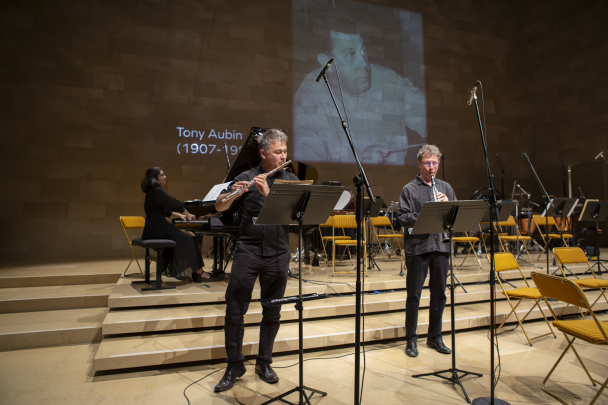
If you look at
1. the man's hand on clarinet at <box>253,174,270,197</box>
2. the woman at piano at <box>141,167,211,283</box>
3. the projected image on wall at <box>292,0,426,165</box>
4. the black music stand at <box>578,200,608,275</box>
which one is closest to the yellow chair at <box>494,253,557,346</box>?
the man's hand on clarinet at <box>253,174,270,197</box>

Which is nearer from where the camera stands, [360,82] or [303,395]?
[303,395]

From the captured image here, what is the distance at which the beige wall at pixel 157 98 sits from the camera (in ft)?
22.9

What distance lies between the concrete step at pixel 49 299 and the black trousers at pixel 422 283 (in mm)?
3192

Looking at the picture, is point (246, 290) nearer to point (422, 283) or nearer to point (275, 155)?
point (275, 155)

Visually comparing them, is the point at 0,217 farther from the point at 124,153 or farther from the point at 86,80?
the point at 86,80

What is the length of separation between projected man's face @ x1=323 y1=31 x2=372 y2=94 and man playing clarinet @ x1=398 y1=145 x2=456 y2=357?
19.8ft

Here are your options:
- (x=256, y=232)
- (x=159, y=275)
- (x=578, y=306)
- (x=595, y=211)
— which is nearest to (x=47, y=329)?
(x=159, y=275)

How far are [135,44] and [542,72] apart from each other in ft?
33.3

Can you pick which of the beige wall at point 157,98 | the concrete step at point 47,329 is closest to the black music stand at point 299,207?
the concrete step at point 47,329

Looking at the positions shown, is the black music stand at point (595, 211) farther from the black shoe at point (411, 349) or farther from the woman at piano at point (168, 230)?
the woman at piano at point (168, 230)

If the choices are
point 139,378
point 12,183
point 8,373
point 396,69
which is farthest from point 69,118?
point 396,69

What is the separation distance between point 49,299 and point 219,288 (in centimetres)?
176

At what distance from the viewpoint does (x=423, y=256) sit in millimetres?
3244

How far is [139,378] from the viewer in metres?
2.86
